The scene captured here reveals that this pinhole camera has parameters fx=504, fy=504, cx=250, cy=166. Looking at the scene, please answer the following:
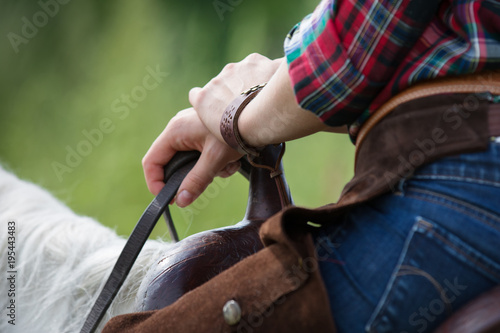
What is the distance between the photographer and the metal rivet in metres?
0.58

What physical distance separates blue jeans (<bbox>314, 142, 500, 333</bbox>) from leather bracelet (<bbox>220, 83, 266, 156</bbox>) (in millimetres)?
346

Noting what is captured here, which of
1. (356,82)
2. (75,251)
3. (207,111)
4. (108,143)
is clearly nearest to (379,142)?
(356,82)

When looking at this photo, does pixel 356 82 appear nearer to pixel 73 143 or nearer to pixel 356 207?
pixel 356 207

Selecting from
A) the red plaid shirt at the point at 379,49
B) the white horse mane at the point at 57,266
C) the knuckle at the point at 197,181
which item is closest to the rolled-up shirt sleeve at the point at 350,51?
the red plaid shirt at the point at 379,49

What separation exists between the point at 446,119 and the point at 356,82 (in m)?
0.12

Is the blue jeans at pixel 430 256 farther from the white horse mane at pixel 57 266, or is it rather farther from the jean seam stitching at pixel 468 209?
the white horse mane at pixel 57 266

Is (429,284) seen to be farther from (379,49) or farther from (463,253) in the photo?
(379,49)

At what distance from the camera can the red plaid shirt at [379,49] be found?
1.89ft

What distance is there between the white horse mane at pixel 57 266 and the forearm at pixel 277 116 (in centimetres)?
47

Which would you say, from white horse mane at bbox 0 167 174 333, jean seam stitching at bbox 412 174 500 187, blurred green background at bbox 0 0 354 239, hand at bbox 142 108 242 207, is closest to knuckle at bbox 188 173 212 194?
hand at bbox 142 108 242 207

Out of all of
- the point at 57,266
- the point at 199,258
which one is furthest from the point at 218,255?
the point at 57,266

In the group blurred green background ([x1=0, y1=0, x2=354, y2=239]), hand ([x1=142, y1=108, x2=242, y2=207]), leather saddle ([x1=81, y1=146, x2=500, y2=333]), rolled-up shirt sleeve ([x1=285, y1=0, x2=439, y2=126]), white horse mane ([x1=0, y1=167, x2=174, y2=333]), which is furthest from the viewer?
blurred green background ([x1=0, y1=0, x2=354, y2=239])

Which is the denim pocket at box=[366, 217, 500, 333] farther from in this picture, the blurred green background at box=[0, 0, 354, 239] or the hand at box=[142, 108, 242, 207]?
the blurred green background at box=[0, 0, 354, 239]

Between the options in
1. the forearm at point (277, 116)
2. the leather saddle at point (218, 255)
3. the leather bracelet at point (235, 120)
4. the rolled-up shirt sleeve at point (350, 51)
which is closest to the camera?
the leather saddle at point (218, 255)
